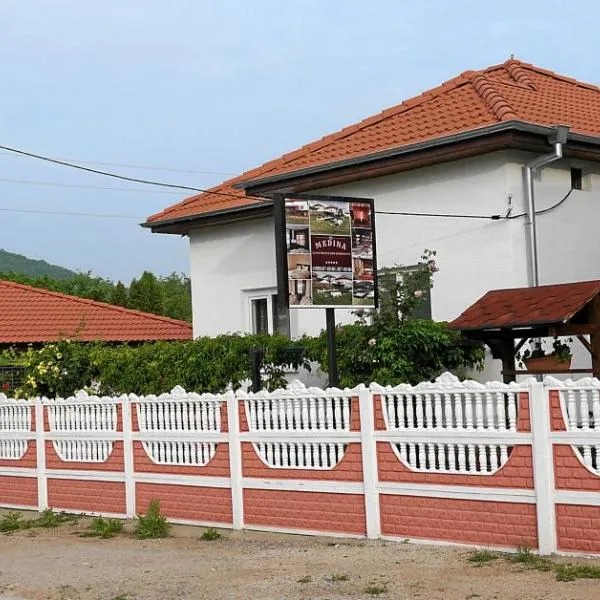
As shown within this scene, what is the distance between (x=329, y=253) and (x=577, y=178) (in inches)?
195

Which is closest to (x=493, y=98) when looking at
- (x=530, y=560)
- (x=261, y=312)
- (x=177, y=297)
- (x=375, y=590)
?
(x=261, y=312)

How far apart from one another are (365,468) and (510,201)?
5.17m

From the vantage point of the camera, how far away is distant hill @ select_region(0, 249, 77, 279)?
169 m

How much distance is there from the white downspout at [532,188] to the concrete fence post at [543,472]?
5.09 m

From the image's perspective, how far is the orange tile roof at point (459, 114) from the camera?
14406 mm

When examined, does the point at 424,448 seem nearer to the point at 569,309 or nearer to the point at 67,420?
the point at 569,309

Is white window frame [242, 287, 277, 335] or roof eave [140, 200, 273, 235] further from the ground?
roof eave [140, 200, 273, 235]

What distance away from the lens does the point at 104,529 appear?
11.5 m

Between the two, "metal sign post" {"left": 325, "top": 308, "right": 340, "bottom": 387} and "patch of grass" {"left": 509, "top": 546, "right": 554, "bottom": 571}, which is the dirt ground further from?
"metal sign post" {"left": 325, "top": 308, "right": 340, "bottom": 387}

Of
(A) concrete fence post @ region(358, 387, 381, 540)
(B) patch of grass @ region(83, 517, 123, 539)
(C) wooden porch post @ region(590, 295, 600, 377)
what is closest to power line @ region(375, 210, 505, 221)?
(C) wooden porch post @ region(590, 295, 600, 377)

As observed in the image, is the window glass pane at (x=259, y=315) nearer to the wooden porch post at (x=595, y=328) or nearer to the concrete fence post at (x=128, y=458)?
the concrete fence post at (x=128, y=458)

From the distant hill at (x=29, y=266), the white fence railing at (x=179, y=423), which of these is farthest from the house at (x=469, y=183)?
the distant hill at (x=29, y=266)

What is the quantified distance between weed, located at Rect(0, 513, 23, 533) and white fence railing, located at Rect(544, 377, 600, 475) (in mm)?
6925

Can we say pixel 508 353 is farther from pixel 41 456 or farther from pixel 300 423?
pixel 41 456
